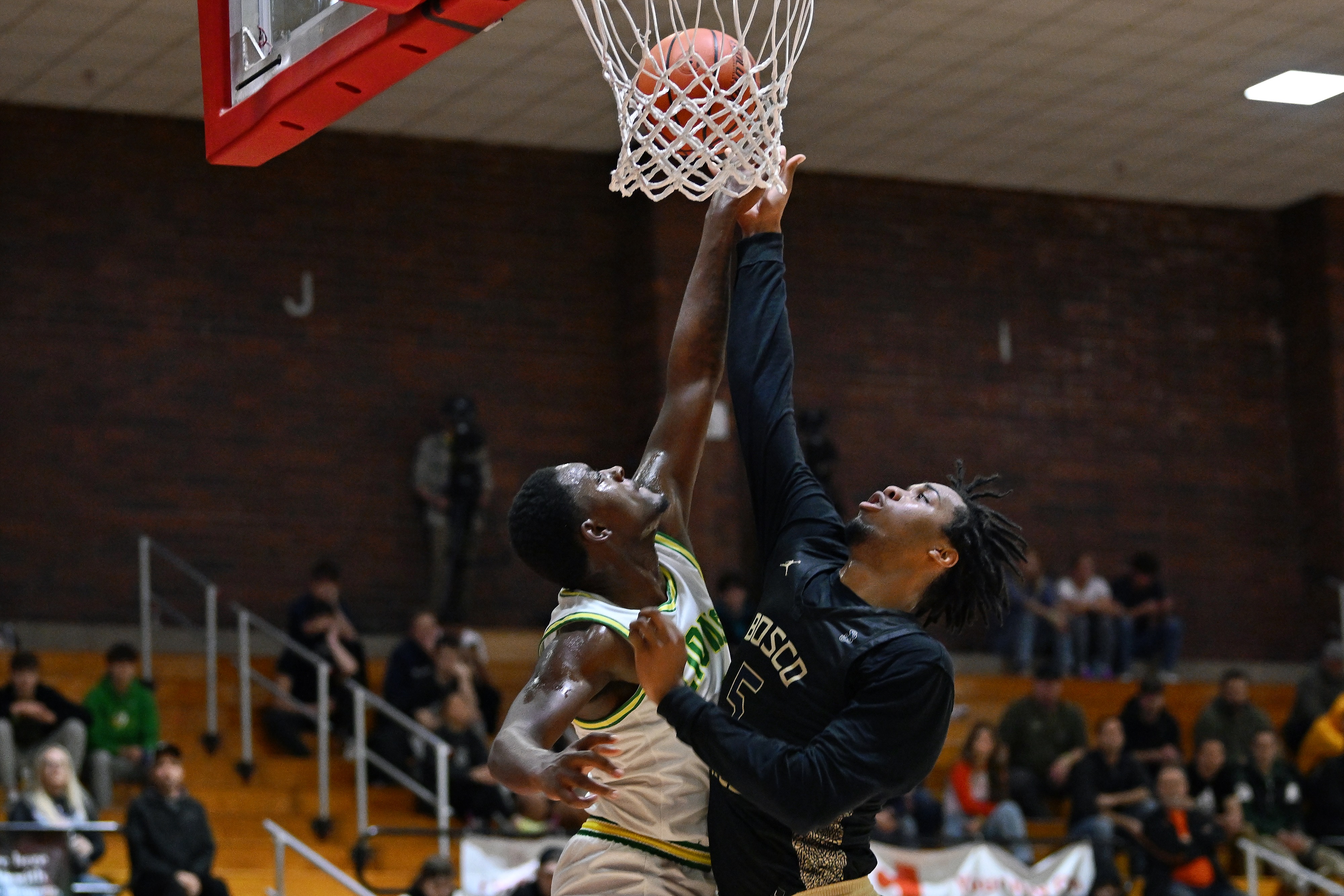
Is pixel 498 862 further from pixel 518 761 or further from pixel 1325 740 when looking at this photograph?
pixel 1325 740

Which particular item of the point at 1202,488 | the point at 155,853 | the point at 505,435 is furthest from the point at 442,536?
the point at 1202,488

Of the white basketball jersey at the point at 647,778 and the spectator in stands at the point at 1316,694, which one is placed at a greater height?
the white basketball jersey at the point at 647,778

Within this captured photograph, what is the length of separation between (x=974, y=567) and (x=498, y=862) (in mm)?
6868

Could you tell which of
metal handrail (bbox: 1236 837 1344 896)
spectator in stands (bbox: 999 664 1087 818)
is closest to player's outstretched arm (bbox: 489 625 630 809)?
metal handrail (bbox: 1236 837 1344 896)

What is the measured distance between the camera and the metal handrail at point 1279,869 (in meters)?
13.3

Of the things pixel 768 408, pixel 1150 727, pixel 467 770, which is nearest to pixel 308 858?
pixel 467 770

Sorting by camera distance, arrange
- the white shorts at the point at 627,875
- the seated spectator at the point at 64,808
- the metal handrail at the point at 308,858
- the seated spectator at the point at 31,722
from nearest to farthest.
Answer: the white shorts at the point at 627,875
the seated spectator at the point at 64,808
the metal handrail at the point at 308,858
the seated spectator at the point at 31,722

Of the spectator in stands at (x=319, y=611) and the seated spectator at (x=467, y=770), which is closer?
the seated spectator at (x=467, y=770)

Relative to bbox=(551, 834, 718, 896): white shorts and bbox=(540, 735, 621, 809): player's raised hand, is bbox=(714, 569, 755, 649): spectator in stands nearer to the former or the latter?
bbox=(551, 834, 718, 896): white shorts

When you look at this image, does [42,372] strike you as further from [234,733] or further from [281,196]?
[234,733]

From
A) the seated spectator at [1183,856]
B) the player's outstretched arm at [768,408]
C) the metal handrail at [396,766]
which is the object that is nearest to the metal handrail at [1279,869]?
the seated spectator at [1183,856]

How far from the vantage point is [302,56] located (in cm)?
474

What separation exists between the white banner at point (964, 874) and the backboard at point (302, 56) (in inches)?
301

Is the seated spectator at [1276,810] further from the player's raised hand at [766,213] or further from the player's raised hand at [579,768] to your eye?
the player's raised hand at [579,768]
